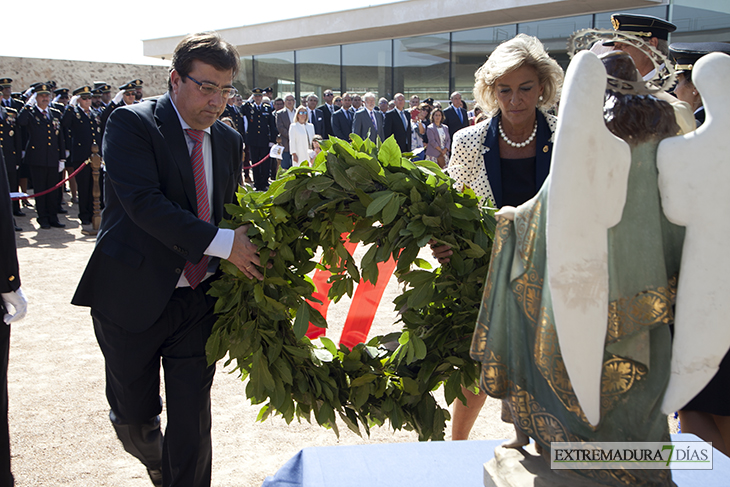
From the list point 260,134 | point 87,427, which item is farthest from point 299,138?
point 87,427

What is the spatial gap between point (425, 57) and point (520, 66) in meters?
18.5

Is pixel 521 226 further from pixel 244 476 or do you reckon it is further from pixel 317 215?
pixel 244 476

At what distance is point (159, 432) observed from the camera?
264cm

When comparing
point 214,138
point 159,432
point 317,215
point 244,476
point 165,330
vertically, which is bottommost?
point 244,476

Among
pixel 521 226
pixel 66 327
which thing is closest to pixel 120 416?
pixel 521 226

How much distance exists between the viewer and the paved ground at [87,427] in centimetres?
302

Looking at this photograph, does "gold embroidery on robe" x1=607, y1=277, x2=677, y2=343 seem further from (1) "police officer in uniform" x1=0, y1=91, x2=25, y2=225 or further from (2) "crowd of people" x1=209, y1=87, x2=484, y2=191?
(2) "crowd of people" x1=209, y1=87, x2=484, y2=191

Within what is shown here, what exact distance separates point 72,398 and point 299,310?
7.95ft

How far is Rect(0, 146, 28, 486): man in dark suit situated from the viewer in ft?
7.82

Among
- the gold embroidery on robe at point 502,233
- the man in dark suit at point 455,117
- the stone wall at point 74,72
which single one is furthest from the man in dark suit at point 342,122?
the gold embroidery on robe at point 502,233

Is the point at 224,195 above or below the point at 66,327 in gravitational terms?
above

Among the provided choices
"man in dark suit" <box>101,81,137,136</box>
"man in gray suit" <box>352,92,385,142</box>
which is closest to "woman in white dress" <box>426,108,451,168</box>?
"man in gray suit" <box>352,92,385,142</box>

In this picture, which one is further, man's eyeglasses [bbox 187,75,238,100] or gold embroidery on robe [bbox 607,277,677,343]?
man's eyeglasses [bbox 187,75,238,100]

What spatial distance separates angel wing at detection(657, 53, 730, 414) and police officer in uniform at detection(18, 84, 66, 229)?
35.6 feet
